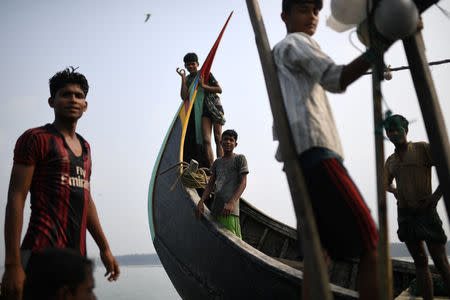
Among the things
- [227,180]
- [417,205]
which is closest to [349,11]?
[417,205]

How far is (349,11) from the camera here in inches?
55.2

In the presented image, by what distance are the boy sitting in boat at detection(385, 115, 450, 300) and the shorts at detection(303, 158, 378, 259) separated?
166cm

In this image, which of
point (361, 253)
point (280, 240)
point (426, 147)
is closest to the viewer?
point (361, 253)

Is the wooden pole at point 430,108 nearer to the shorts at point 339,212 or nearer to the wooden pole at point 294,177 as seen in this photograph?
the shorts at point 339,212

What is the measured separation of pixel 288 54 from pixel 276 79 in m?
0.11

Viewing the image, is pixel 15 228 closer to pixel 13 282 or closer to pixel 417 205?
pixel 13 282

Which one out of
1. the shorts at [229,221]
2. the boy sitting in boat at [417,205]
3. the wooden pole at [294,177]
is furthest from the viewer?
the shorts at [229,221]

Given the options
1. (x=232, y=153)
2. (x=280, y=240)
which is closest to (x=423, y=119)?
(x=232, y=153)

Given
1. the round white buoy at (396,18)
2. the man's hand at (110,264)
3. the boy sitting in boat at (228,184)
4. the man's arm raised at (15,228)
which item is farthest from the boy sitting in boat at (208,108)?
the round white buoy at (396,18)

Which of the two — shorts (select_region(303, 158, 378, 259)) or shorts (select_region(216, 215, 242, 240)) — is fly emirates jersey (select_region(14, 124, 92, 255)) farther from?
shorts (select_region(216, 215, 242, 240))

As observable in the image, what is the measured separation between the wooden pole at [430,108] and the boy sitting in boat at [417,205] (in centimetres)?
133

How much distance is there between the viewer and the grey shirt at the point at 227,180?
12.1ft

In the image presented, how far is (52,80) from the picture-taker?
191 cm

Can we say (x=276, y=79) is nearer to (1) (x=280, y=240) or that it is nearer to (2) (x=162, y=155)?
(2) (x=162, y=155)
